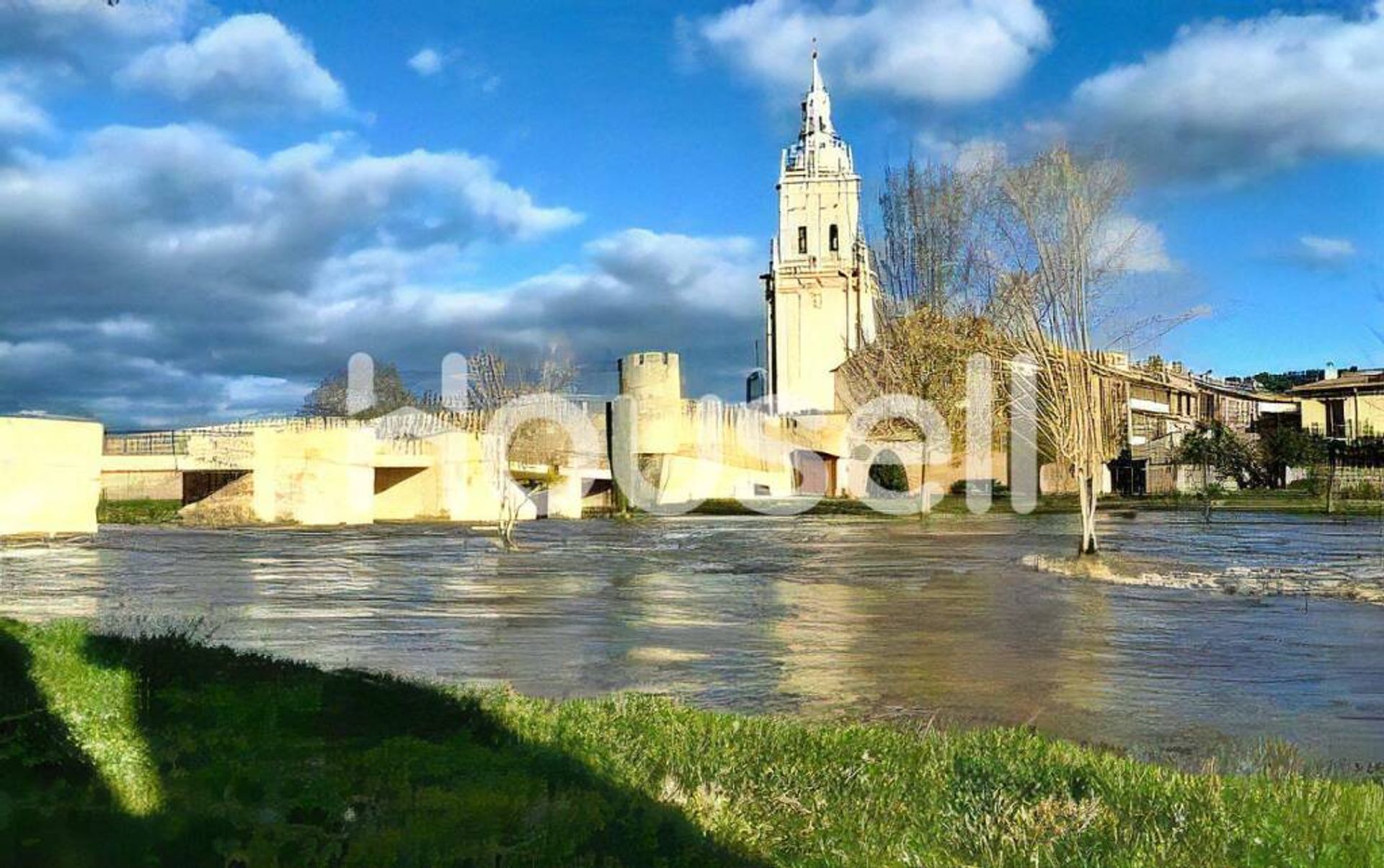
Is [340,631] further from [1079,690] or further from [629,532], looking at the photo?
[629,532]

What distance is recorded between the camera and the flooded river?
7.53 m

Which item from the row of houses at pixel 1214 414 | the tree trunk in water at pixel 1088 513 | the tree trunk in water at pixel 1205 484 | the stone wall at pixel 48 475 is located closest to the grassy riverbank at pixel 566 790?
A: the tree trunk in water at pixel 1088 513

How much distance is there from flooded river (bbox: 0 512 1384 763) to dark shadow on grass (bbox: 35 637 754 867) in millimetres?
2292

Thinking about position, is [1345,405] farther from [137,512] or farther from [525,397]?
[137,512]

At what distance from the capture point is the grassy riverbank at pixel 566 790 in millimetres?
3877

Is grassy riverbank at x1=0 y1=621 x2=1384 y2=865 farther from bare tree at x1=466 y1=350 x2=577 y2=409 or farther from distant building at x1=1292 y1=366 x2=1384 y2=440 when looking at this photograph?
distant building at x1=1292 y1=366 x2=1384 y2=440

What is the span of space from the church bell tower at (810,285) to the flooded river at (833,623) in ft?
175

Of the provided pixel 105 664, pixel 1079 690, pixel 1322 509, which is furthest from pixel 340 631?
pixel 1322 509

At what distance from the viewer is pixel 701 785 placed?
4703mm

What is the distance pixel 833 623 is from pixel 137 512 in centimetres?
3081

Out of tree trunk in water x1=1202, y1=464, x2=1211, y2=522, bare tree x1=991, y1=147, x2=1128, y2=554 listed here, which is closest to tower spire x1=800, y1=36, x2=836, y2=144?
tree trunk in water x1=1202, y1=464, x2=1211, y2=522

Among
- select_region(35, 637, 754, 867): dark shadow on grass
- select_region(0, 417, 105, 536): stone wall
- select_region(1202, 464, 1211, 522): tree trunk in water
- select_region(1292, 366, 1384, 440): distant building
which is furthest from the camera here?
select_region(1292, 366, 1384, 440): distant building

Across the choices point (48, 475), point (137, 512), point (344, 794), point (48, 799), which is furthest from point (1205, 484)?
point (48, 799)

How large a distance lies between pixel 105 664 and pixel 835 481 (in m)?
52.5
